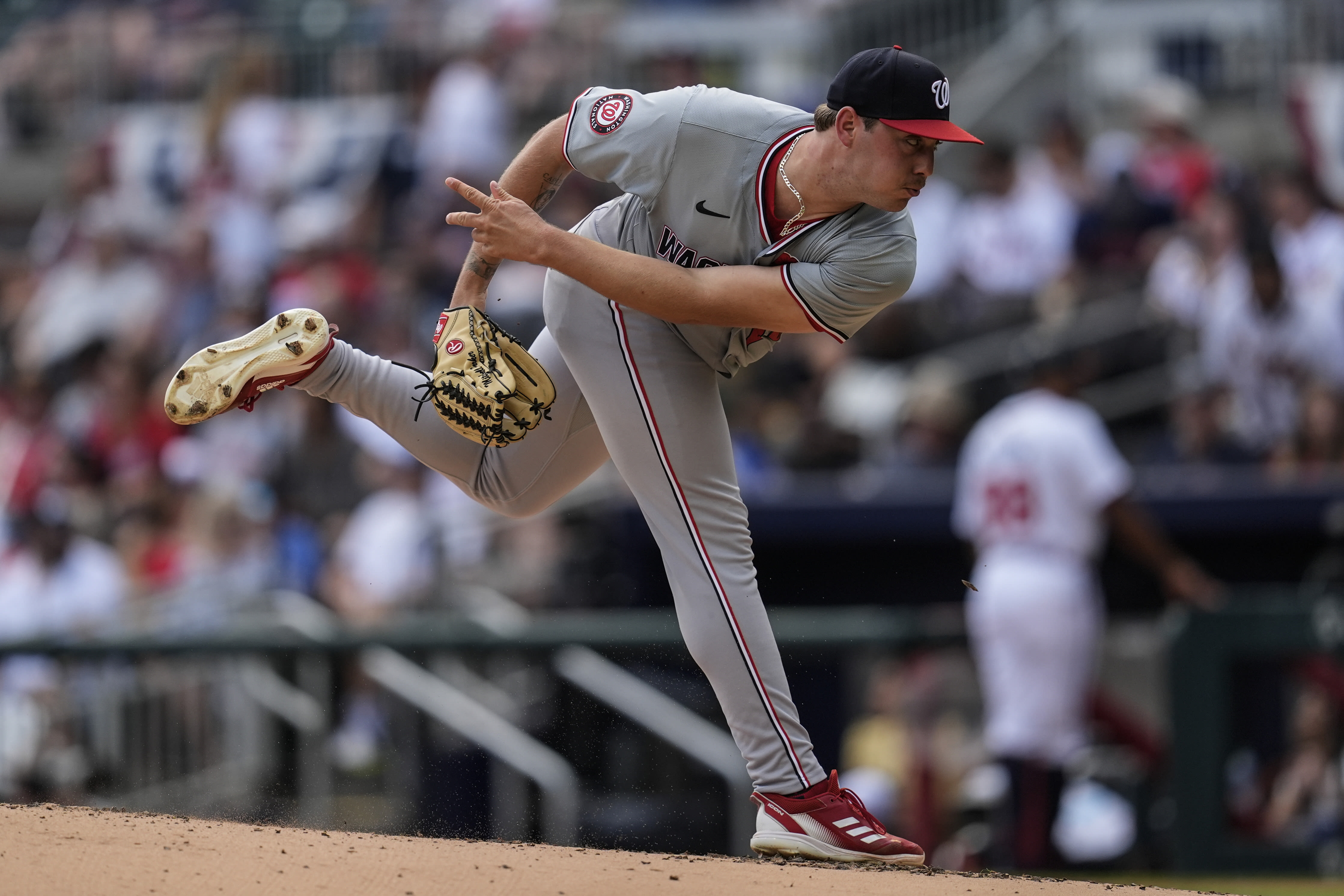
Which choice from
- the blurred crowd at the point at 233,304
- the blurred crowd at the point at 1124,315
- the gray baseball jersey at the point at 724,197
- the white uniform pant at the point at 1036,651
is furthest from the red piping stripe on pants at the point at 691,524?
the blurred crowd at the point at 1124,315

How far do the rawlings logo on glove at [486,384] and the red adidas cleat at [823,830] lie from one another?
105 centimetres

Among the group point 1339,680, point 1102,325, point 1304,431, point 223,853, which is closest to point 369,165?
point 1102,325

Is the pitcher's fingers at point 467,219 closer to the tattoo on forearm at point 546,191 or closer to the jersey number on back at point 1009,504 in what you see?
the tattoo on forearm at point 546,191

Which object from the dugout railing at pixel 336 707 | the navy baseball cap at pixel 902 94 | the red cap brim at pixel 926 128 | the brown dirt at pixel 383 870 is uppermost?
the navy baseball cap at pixel 902 94

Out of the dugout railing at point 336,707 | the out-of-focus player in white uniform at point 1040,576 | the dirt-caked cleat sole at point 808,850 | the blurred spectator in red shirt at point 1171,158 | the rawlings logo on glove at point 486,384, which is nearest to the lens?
the rawlings logo on glove at point 486,384

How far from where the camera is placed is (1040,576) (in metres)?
7.59

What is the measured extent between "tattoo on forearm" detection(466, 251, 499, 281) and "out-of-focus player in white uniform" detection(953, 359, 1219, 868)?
12.2ft

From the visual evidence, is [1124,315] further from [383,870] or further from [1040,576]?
[383,870]

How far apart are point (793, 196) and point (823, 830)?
149 centimetres

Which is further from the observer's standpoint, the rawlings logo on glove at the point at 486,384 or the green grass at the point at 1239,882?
the green grass at the point at 1239,882

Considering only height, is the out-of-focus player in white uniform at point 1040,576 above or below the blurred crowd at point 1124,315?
below

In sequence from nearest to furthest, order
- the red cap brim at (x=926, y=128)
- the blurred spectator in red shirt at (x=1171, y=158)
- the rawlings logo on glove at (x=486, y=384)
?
the red cap brim at (x=926, y=128)
the rawlings logo on glove at (x=486, y=384)
the blurred spectator in red shirt at (x=1171, y=158)

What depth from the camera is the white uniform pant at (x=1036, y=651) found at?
7.52 m

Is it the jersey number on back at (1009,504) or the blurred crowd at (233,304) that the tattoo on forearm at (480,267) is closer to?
the blurred crowd at (233,304)
